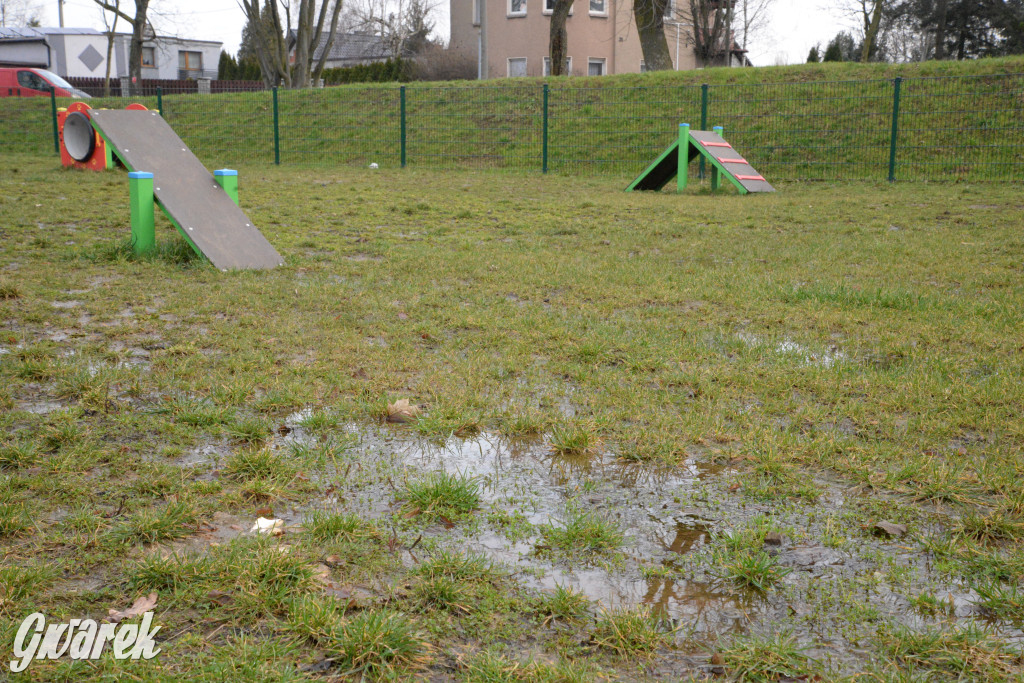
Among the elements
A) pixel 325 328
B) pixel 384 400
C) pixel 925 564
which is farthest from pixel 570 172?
pixel 925 564

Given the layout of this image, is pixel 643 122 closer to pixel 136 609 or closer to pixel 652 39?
pixel 652 39

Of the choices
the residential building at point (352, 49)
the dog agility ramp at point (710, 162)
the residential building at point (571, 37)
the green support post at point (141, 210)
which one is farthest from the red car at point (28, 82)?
the residential building at point (352, 49)

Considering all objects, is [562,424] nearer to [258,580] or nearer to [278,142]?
[258,580]

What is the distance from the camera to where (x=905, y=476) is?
2.86 meters

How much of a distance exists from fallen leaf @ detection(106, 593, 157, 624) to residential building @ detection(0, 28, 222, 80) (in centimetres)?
4416

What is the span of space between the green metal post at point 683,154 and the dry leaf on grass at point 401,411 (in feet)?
37.9

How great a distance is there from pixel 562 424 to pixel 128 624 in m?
1.82

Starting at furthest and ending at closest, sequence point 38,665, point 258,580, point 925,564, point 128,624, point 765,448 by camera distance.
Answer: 1. point 765,448
2. point 925,564
3. point 258,580
4. point 128,624
5. point 38,665

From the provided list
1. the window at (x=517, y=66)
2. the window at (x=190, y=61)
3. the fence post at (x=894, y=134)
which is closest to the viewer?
the fence post at (x=894, y=134)

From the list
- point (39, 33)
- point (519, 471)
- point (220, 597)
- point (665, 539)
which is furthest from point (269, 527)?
point (39, 33)

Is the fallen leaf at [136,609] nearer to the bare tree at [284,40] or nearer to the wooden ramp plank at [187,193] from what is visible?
the wooden ramp plank at [187,193]

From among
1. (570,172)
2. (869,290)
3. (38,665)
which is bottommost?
(38,665)

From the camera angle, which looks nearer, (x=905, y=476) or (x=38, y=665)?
(x=38, y=665)

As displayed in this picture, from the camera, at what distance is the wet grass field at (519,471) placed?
200 centimetres
